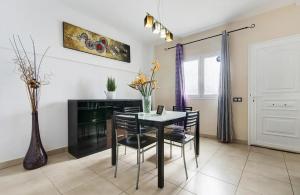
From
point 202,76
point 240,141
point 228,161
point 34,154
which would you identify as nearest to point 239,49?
point 202,76

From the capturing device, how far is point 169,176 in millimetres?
1891

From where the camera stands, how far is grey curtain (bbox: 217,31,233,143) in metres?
3.20

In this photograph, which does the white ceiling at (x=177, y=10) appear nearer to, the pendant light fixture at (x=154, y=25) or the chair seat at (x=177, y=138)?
the pendant light fixture at (x=154, y=25)

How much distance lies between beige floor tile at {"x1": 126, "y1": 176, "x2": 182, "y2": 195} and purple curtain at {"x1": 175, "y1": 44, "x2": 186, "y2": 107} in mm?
2412

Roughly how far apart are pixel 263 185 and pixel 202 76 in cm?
256

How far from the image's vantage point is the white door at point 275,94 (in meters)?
2.63

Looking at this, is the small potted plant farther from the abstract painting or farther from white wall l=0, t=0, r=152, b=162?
the abstract painting

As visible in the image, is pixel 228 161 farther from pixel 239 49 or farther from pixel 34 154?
pixel 34 154

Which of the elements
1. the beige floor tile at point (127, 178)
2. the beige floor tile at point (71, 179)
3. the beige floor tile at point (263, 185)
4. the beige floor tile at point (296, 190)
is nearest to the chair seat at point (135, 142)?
the beige floor tile at point (127, 178)

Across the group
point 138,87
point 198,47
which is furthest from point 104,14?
point 198,47

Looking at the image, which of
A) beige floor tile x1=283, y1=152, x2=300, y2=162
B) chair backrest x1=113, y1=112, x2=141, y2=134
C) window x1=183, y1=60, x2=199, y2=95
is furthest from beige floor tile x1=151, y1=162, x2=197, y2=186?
window x1=183, y1=60, x2=199, y2=95

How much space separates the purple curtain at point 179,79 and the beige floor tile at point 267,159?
182cm

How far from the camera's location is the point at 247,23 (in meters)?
3.09

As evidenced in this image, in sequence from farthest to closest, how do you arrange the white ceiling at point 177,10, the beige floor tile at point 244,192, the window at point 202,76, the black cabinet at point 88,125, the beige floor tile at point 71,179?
1. the window at point 202,76
2. the white ceiling at point 177,10
3. the black cabinet at point 88,125
4. the beige floor tile at point 71,179
5. the beige floor tile at point 244,192
